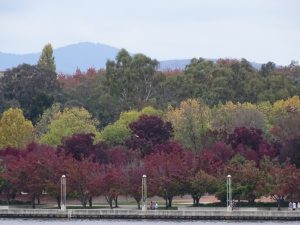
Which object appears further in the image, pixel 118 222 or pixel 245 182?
pixel 245 182

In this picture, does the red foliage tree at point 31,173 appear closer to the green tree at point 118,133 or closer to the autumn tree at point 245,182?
the autumn tree at point 245,182

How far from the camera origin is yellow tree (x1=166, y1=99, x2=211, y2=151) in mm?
104375

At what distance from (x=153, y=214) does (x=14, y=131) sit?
109ft

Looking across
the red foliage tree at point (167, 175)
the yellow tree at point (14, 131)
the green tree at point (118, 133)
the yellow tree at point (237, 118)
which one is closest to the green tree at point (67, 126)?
the green tree at point (118, 133)

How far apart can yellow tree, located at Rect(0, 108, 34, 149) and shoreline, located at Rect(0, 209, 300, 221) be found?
2541 centimetres

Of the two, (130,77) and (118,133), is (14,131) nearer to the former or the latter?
(118,133)

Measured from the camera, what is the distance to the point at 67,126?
111 meters

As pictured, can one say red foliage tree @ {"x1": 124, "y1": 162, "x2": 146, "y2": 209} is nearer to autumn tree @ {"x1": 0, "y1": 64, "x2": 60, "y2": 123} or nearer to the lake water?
the lake water

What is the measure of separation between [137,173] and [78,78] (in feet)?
255

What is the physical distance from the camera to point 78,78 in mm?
161500

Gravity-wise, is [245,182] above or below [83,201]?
above

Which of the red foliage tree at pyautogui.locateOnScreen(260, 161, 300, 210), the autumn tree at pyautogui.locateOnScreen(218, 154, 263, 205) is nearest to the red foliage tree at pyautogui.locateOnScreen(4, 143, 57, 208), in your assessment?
the autumn tree at pyautogui.locateOnScreen(218, 154, 263, 205)

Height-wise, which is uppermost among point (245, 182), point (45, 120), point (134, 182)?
point (45, 120)

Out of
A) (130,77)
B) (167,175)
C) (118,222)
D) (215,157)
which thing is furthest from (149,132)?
(130,77)
